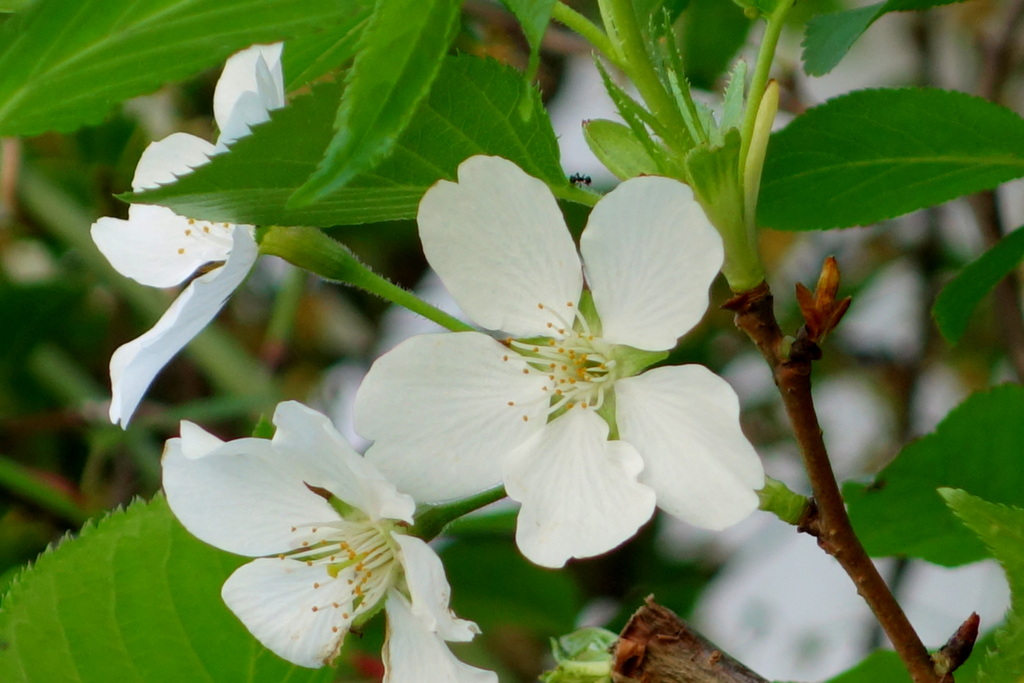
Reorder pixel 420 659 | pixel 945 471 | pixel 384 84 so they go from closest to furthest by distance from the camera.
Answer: pixel 384 84, pixel 420 659, pixel 945 471

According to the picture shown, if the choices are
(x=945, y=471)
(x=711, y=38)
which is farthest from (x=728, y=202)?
(x=711, y=38)

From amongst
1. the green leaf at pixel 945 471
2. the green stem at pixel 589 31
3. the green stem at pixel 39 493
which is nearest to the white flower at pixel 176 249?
the green stem at pixel 589 31

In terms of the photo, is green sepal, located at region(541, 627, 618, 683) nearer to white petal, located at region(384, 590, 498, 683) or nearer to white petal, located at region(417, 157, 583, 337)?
white petal, located at region(384, 590, 498, 683)

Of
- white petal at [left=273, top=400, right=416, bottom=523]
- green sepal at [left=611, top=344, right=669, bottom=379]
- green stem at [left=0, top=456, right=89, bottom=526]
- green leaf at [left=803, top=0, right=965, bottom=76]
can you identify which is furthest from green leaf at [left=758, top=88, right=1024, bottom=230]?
green stem at [left=0, top=456, right=89, bottom=526]

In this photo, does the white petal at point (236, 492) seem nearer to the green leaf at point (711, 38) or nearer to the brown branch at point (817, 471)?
the brown branch at point (817, 471)

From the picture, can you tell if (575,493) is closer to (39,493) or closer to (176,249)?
(176,249)

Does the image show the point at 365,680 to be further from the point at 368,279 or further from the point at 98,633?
the point at 368,279
